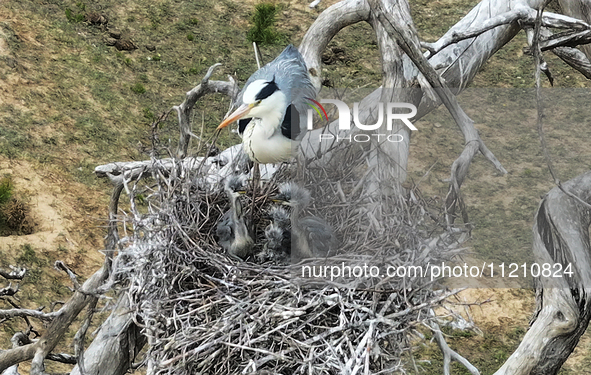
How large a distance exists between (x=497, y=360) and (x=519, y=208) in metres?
2.35

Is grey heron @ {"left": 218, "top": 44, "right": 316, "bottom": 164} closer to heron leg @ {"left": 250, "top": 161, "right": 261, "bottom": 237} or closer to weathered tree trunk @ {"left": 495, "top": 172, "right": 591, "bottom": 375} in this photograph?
heron leg @ {"left": 250, "top": 161, "right": 261, "bottom": 237}

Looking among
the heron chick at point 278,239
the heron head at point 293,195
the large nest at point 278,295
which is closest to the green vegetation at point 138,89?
the large nest at point 278,295

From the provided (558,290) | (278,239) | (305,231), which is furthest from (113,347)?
(558,290)

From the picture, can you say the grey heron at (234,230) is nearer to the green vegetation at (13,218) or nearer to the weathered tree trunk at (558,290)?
the weathered tree trunk at (558,290)

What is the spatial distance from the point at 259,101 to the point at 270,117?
0.12 meters

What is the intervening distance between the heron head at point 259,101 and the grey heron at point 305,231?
0.51 m

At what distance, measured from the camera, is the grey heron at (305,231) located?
396 cm

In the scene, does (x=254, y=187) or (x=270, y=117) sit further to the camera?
(x=254, y=187)

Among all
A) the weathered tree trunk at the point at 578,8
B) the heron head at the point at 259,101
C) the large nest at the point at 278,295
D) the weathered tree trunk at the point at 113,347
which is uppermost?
the weathered tree trunk at the point at 578,8

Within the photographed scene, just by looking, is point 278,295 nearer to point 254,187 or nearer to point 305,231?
point 305,231

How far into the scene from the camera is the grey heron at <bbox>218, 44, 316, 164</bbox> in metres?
3.96

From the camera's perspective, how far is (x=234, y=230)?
13.0 ft

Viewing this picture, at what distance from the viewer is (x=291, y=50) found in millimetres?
4449

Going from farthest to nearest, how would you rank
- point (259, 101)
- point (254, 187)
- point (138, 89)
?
point (138, 89), point (254, 187), point (259, 101)
